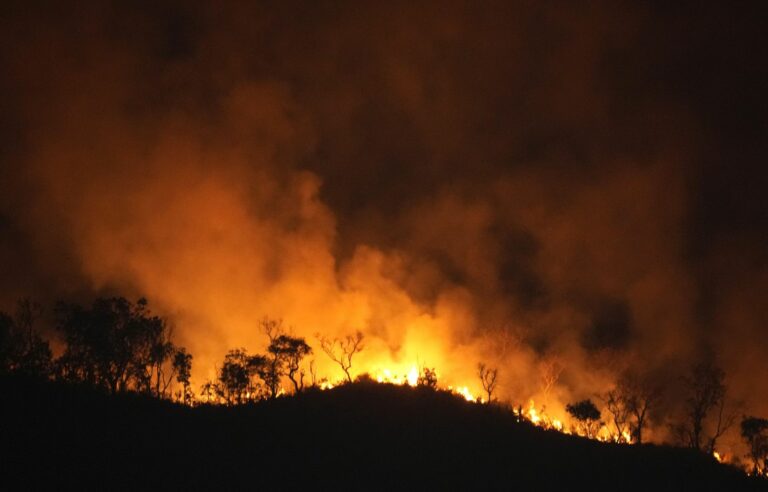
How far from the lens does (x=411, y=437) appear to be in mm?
30750

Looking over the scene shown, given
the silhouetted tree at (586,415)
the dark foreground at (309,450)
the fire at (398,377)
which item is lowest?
the dark foreground at (309,450)

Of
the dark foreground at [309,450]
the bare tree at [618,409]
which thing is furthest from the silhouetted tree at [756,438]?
the dark foreground at [309,450]

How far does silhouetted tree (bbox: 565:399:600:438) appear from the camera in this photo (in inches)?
1940

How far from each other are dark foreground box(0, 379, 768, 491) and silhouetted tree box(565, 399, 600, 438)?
11.3m

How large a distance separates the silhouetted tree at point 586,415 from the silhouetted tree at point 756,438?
41.3 ft

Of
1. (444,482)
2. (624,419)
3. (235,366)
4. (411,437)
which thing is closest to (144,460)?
(444,482)

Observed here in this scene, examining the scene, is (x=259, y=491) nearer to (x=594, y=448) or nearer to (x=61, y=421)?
(x=61, y=421)

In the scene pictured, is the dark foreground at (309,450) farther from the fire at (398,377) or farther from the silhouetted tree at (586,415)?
Answer: the silhouetted tree at (586,415)

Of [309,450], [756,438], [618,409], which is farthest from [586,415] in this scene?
[309,450]

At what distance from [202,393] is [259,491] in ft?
98.9

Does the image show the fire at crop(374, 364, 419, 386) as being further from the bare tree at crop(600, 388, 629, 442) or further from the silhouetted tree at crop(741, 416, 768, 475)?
the silhouetted tree at crop(741, 416, 768, 475)

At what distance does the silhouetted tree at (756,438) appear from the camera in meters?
48.5

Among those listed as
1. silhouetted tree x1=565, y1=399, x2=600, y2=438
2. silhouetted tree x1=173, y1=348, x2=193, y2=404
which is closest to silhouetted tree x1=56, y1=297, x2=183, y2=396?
silhouetted tree x1=173, y1=348, x2=193, y2=404

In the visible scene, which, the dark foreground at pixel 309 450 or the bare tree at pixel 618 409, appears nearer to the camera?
the dark foreground at pixel 309 450
